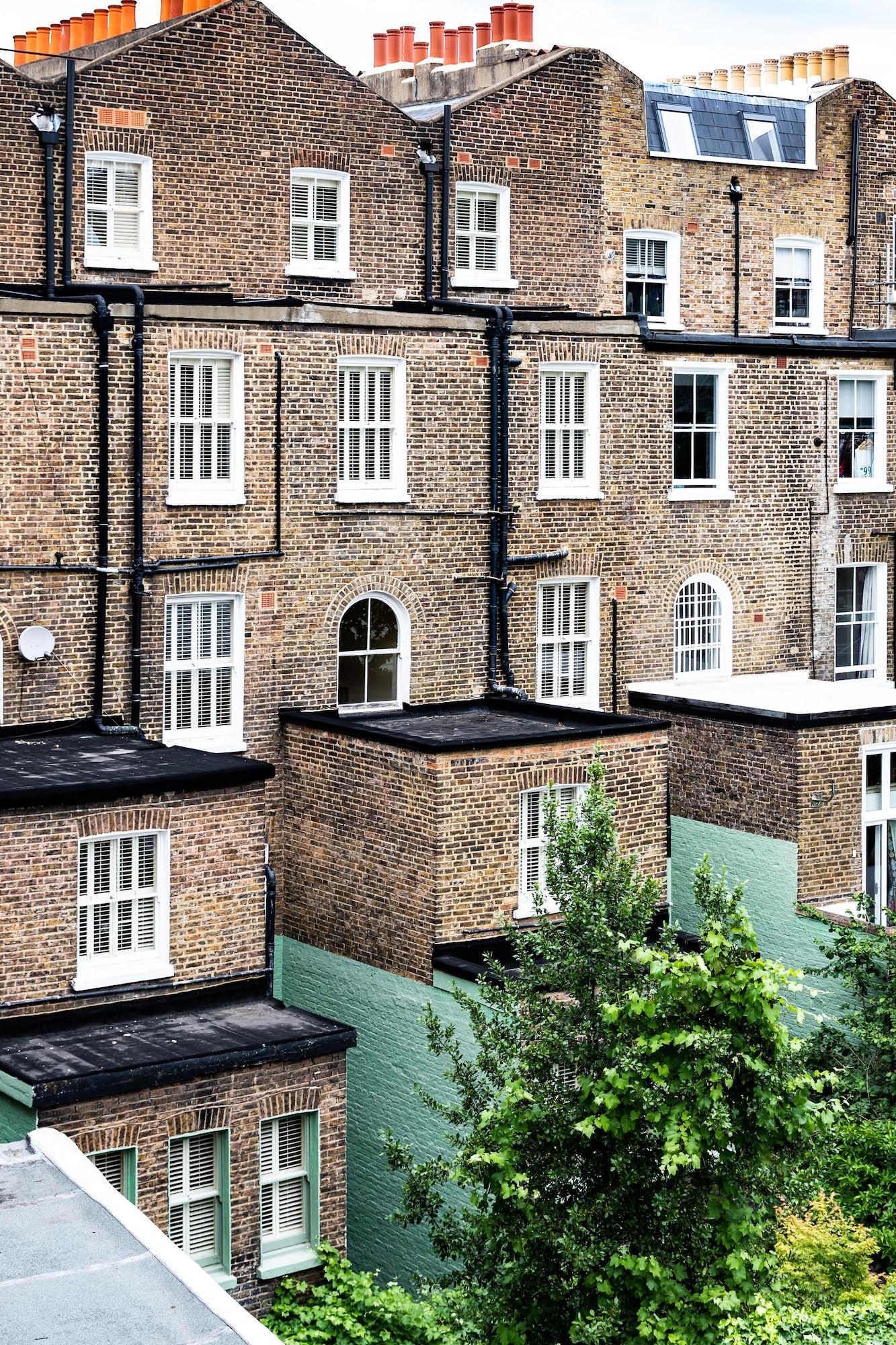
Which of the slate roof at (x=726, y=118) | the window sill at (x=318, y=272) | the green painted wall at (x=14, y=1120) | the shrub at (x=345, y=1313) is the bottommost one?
the shrub at (x=345, y=1313)

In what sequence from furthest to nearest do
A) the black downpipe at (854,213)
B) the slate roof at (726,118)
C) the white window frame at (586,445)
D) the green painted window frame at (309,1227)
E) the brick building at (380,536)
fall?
the black downpipe at (854,213) → the slate roof at (726,118) → the white window frame at (586,445) → the brick building at (380,536) → the green painted window frame at (309,1227)

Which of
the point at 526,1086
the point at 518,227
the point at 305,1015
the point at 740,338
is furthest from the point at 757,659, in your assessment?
the point at 526,1086

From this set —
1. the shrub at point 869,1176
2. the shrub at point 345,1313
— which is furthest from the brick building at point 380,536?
the shrub at point 869,1176

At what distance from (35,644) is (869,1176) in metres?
12.7

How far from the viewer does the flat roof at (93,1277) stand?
12.5 m

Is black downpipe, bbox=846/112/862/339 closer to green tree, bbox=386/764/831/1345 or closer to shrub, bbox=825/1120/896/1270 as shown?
shrub, bbox=825/1120/896/1270

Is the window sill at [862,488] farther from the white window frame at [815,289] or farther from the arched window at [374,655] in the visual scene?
the arched window at [374,655]

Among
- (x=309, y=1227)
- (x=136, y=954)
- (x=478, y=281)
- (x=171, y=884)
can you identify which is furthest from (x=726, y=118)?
(x=309, y=1227)

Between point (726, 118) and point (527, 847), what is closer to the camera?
point (527, 847)

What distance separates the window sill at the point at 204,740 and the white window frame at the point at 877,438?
42.8 ft

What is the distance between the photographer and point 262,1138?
22625 millimetres

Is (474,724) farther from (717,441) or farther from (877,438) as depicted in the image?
(877,438)

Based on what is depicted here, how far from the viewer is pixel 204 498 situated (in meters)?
28.7

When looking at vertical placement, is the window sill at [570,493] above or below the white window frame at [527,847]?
above
